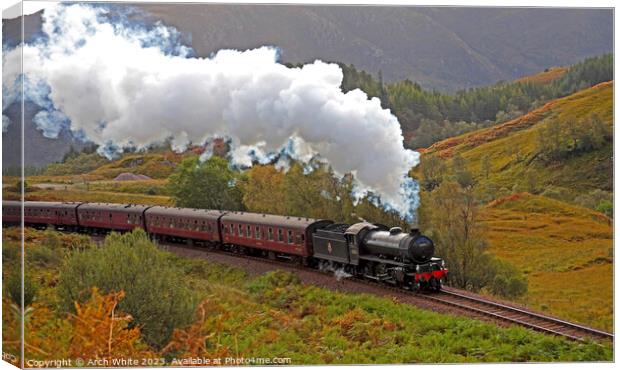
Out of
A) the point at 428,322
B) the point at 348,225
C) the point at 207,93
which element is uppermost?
the point at 207,93

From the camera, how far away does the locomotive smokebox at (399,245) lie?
25594mm

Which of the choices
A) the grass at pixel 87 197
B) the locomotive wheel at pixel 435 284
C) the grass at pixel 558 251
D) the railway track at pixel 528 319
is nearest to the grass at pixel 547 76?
the grass at pixel 558 251

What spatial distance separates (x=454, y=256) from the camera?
26.4 metres

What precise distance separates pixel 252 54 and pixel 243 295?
5.86m

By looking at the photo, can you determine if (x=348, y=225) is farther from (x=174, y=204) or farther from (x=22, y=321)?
(x=22, y=321)

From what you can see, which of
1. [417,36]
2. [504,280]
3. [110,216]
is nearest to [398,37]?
[417,36]

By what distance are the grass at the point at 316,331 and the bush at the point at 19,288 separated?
0.15 meters

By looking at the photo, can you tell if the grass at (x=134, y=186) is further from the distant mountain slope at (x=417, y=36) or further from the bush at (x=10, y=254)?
the distant mountain slope at (x=417, y=36)

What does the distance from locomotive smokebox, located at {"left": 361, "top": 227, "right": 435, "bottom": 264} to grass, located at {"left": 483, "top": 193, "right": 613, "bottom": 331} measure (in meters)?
1.73

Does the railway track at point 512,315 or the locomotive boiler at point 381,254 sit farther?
the locomotive boiler at point 381,254

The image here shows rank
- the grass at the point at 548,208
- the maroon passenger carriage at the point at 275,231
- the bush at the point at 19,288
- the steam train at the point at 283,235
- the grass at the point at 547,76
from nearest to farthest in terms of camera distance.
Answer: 1. the bush at the point at 19,288
2. the steam train at the point at 283,235
3. the grass at the point at 548,208
4. the grass at the point at 547,76
5. the maroon passenger carriage at the point at 275,231

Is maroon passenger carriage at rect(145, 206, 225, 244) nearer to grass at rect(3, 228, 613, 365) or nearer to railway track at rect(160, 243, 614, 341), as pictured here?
railway track at rect(160, 243, 614, 341)

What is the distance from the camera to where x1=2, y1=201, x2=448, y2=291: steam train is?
25.3 meters

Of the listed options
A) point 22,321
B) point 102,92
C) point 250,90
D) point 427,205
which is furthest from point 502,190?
point 22,321
